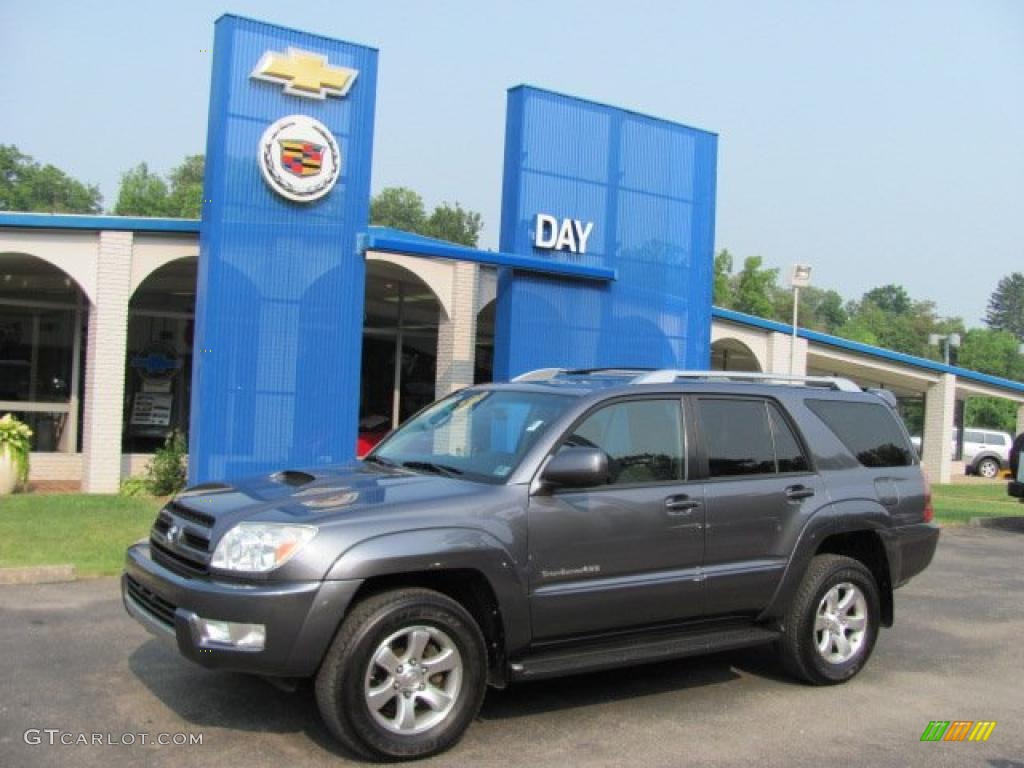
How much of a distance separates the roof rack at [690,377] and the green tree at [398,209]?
105 meters

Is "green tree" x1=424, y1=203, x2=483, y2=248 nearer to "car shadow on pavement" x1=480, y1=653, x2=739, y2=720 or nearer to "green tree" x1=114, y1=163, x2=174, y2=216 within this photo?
"green tree" x1=114, y1=163, x2=174, y2=216

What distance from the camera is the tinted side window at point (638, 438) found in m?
5.68

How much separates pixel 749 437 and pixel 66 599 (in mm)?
5180

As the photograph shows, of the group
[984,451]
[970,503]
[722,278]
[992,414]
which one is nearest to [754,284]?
[722,278]

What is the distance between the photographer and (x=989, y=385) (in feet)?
97.5

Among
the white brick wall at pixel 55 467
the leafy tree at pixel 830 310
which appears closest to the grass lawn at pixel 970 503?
the white brick wall at pixel 55 467

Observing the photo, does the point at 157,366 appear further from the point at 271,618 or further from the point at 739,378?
the point at 271,618

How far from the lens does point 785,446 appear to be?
6.43m

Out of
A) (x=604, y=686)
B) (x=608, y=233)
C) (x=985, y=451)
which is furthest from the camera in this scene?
(x=985, y=451)

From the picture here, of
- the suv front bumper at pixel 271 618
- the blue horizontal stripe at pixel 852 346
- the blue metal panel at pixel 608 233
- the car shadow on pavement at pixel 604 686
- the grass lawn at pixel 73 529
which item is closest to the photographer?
the suv front bumper at pixel 271 618

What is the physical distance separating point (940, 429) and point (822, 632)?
22782 mm

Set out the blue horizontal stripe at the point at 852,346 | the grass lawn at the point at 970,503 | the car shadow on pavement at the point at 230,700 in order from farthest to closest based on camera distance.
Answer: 1. the blue horizontal stripe at the point at 852,346
2. the grass lawn at the point at 970,503
3. the car shadow on pavement at the point at 230,700

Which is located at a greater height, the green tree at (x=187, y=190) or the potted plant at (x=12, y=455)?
the green tree at (x=187, y=190)

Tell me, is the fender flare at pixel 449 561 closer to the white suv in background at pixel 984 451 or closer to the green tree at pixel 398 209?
the white suv in background at pixel 984 451
